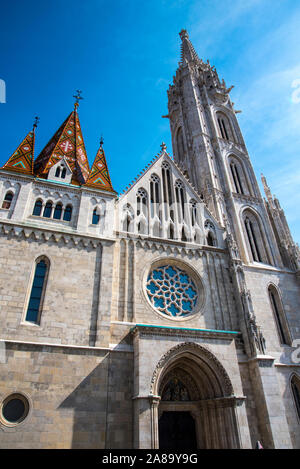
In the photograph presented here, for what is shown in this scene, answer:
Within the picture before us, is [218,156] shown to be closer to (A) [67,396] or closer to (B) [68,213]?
(B) [68,213]

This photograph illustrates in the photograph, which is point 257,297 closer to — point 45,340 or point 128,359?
point 128,359

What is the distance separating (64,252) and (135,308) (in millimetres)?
3807

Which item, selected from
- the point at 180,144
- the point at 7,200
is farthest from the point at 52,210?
the point at 180,144

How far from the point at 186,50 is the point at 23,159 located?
2403cm

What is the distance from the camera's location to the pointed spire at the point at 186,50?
98.6ft

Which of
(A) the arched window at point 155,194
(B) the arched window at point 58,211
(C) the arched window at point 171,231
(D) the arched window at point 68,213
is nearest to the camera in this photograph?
(B) the arched window at point 58,211

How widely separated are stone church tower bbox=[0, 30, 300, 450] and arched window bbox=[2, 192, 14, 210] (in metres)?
0.06

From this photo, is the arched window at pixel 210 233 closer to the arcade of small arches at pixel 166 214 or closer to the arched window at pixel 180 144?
the arcade of small arches at pixel 166 214

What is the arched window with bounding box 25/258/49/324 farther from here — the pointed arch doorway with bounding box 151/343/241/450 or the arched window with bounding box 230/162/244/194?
the arched window with bounding box 230/162/244/194

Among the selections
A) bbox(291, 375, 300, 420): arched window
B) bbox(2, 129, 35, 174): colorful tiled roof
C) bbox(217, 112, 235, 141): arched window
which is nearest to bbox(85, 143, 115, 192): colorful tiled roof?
bbox(2, 129, 35, 174): colorful tiled roof

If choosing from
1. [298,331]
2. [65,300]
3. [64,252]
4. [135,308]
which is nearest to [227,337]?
[135,308]

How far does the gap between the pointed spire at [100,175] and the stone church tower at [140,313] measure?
0.35 ft

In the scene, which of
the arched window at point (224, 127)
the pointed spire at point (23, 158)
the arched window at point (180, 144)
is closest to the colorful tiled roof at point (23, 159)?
the pointed spire at point (23, 158)

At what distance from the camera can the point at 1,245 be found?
12.2m
